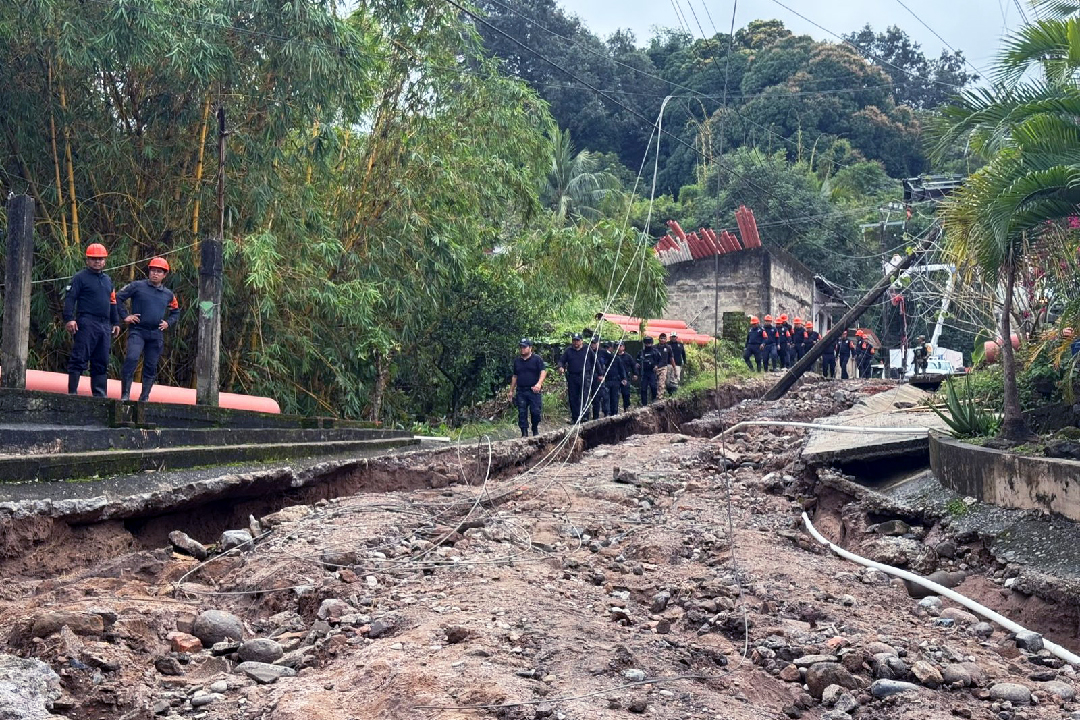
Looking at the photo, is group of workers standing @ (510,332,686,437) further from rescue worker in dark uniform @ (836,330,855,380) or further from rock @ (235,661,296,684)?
Result: rescue worker in dark uniform @ (836,330,855,380)

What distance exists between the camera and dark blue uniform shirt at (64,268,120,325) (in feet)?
32.0

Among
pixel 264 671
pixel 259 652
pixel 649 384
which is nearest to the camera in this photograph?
pixel 264 671

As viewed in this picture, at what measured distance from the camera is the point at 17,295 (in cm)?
922

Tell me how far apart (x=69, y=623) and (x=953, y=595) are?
4795mm

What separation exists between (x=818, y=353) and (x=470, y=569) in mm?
13663

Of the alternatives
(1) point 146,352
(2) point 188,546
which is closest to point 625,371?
(1) point 146,352

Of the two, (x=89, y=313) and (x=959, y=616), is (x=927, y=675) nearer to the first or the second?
(x=959, y=616)

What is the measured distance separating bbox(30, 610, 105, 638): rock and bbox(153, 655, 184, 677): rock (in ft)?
0.94

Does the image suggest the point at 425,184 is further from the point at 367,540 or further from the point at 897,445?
the point at 367,540

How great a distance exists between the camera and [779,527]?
903 centimetres

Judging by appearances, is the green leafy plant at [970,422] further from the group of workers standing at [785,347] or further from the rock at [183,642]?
the group of workers standing at [785,347]

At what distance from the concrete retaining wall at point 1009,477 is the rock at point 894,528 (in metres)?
0.60

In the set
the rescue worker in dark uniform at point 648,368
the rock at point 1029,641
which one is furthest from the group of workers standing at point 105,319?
the rescue worker in dark uniform at point 648,368

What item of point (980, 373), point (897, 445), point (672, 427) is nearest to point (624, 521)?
point (897, 445)
